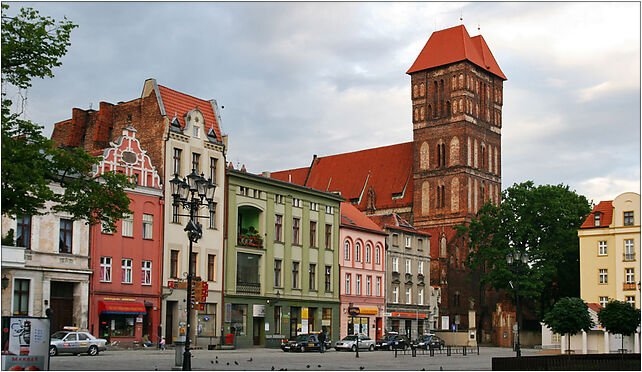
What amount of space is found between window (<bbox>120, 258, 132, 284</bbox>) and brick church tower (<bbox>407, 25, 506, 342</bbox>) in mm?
47418

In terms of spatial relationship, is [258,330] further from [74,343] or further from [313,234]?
[74,343]

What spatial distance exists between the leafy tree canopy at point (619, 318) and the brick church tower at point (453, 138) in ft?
173

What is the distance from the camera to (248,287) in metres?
59.8

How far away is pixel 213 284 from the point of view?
57.1 metres

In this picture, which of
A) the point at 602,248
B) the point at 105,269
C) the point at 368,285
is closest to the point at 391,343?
the point at 368,285

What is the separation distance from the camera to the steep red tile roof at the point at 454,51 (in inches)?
3971

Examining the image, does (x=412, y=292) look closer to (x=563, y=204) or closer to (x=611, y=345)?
(x=563, y=204)

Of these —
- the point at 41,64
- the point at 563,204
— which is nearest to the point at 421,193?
the point at 563,204

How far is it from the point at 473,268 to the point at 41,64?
6438cm

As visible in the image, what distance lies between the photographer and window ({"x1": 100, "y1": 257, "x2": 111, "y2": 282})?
49688 mm

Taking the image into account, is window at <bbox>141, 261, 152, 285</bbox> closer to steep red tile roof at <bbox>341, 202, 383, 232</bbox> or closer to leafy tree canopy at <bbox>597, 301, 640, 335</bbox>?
steep red tile roof at <bbox>341, 202, 383, 232</bbox>

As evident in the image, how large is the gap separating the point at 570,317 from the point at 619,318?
2.14m

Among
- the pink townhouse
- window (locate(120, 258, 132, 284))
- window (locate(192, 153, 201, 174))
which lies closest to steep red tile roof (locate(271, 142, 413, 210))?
the pink townhouse

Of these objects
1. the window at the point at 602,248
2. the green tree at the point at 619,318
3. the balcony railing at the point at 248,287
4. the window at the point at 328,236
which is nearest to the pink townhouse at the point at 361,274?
the window at the point at 328,236
